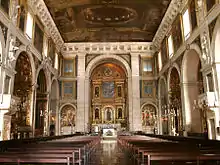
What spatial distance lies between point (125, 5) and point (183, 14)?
515 cm

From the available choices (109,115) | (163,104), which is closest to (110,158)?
(163,104)

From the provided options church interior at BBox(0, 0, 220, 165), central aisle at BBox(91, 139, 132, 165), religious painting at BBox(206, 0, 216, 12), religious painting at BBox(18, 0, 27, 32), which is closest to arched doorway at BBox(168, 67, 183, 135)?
church interior at BBox(0, 0, 220, 165)

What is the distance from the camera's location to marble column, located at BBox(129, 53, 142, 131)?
25530 mm

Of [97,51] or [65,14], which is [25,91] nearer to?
Answer: [65,14]

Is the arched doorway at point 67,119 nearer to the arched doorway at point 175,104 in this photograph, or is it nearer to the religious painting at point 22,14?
the arched doorway at point 175,104

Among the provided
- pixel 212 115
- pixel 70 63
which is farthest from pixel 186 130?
pixel 70 63

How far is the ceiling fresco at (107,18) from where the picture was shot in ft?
62.4

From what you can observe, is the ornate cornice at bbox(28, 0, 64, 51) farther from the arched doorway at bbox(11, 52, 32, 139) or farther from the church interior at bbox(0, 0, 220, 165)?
the arched doorway at bbox(11, 52, 32, 139)

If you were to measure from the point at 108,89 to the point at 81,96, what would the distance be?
698 cm

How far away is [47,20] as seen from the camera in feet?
65.8

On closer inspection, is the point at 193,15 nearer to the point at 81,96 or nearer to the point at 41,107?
the point at 41,107

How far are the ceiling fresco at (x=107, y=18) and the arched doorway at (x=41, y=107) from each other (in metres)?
5.86

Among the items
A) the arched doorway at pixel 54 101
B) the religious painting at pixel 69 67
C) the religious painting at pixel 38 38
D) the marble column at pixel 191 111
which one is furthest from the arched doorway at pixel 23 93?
the marble column at pixel 191 111

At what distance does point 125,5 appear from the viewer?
1944 cm
